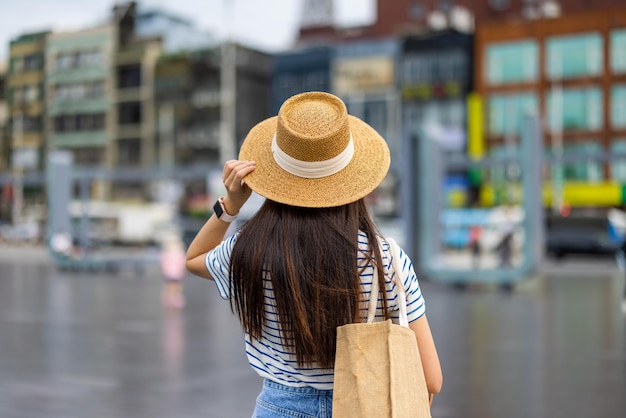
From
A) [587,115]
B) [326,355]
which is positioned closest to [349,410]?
[326,355]

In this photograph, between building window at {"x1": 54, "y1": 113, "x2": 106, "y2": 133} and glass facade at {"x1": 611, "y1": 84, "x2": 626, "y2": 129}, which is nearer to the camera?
building window at {"x1": 54, "y1": 113, "x2": 106, "y2": 133}

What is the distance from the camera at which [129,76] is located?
4666 cm

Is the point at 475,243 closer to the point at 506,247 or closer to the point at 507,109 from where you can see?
the point at 506,247

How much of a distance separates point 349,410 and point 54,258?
24300 millimetres

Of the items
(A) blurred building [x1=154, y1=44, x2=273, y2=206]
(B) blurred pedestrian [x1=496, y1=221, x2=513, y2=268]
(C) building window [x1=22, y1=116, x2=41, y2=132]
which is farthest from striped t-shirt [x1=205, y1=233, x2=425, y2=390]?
(A) blurred building [x1=154, y1=44, x2=273, y2=206]

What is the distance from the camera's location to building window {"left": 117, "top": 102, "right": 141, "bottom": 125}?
47.2 meters

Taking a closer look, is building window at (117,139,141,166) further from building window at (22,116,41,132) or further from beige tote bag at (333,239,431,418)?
beige tote bag at (333,239,431,418)

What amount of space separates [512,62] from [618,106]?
5.99 meters

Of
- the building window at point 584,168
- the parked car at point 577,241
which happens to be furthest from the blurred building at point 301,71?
the parked car at point 577,241

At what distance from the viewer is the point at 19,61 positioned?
57.8 feet

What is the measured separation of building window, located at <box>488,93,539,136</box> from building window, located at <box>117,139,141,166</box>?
1874 centimetres

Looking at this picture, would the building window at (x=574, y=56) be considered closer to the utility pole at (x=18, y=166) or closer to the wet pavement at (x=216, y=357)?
the utility pole at (x=18, y=166)

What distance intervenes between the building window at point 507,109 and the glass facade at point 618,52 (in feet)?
13.8

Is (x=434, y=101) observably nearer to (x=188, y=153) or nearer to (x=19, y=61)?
(x=188, y=153)
